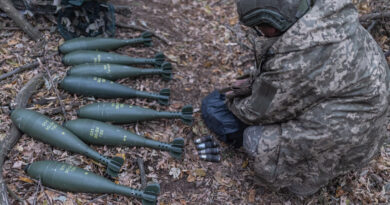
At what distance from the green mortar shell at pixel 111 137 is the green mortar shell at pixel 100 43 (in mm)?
1310

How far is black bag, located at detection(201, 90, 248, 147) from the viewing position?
394 cm

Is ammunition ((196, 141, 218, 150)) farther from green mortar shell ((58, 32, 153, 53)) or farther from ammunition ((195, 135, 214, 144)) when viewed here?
green mortar shell ((58, 32, 153, 53))

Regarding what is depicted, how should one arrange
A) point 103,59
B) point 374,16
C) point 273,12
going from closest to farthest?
point 273,12
point 103,59
point 374,16

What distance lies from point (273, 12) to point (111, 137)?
A: 2147mm

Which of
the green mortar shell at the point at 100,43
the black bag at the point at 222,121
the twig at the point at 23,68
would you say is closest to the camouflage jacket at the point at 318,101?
the black bag at the point at 222,121

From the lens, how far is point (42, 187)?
129 inches

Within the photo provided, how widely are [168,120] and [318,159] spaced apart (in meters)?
1.88

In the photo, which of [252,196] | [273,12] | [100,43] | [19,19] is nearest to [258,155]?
[252,196]

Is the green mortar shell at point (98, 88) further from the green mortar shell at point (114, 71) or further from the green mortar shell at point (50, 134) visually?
the green mortar shell at point (50, 134)

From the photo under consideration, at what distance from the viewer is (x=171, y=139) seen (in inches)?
160

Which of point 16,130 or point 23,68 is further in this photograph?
point 23,68

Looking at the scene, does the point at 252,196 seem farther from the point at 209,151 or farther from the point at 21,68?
the point at 21,68

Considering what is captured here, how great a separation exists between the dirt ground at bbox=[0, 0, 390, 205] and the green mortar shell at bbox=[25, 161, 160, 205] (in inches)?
3.6

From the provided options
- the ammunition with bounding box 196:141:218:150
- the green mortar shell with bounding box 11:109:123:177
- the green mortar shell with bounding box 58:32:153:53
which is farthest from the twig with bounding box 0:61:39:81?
the ammunition with bounding box 196:141:218:150
